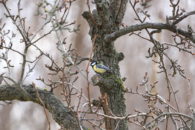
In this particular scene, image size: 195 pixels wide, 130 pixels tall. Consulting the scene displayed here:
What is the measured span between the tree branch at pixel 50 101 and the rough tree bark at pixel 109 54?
0.15 metres

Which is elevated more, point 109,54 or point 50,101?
point 109,54

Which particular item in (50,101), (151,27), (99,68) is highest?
(151,27)

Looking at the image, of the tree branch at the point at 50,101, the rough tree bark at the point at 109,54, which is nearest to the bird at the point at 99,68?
the rough tree bark at the point at 109,54

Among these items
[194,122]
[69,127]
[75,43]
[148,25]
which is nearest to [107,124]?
[69,127]

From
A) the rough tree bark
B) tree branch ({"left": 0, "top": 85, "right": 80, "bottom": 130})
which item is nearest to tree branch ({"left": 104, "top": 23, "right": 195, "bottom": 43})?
the rough tree bark

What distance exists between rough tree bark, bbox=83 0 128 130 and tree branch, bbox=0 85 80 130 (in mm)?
151

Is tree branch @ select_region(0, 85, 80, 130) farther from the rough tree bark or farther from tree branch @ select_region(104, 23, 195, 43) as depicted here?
tree branch @ select_region(104, 23, 195, 43)

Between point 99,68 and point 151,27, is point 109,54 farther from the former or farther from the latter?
point 151,27

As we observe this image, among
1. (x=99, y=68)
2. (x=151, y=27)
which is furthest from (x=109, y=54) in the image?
(x=151, y=27)

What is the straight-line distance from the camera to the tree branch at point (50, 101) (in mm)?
1598

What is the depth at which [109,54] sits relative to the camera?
1710 mm

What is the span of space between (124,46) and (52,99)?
8.26ft

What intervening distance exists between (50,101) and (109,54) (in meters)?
0.29

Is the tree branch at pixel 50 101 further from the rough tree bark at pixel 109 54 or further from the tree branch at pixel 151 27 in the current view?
the tree branch at pixel 151 27
